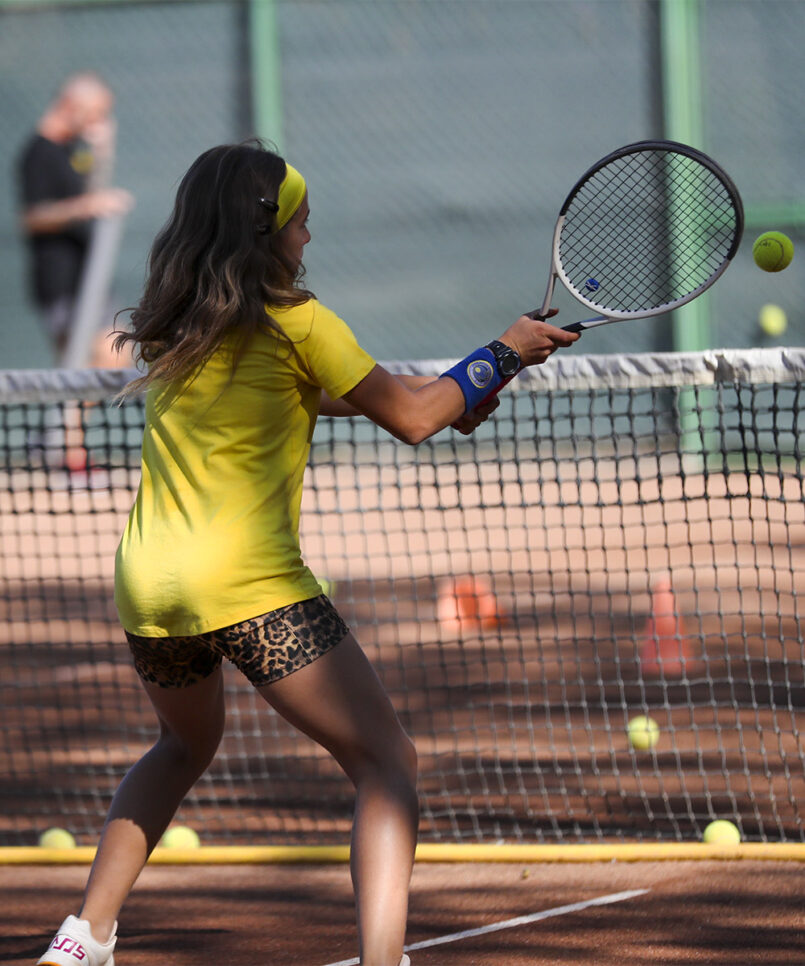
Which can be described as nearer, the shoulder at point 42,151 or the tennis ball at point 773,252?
the tennis ball at point 773,252

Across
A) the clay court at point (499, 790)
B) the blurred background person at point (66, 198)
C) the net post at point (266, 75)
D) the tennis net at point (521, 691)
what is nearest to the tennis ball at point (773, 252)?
the tennis net at point (521, 691)

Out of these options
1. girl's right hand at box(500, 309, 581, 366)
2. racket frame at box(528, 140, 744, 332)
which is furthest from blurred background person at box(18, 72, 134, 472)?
girl's right hand at box(500, 309, 581, 366)

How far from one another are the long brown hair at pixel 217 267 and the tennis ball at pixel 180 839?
1.73 m

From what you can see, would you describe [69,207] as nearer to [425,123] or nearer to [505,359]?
[425,123]

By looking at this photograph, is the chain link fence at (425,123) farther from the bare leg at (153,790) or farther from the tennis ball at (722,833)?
the bare leg at (153,790)

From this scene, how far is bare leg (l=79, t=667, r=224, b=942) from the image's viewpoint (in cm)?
277

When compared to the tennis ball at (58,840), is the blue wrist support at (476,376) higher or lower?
higher

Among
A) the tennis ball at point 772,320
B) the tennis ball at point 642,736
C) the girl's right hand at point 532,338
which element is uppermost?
the tennis ball at point 772,320

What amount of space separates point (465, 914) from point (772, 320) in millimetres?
7658

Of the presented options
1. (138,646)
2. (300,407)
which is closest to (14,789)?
(138,646)

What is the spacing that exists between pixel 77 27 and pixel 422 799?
28.9 ft

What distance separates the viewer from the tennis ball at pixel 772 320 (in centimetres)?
1024

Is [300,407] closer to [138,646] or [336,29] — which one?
[138,646]

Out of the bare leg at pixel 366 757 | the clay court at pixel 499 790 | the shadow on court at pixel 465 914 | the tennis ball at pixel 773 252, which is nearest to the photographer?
the bare leg at pixel 366 757
